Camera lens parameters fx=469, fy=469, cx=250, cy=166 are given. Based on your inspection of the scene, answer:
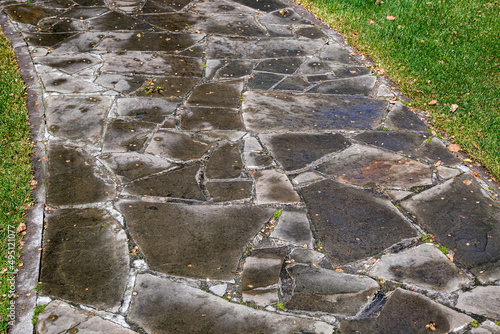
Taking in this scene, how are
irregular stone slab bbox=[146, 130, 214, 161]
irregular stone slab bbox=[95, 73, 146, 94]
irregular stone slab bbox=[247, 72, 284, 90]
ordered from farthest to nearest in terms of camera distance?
irregular stone slab bbox=[247, 72, 284, 90] → irregular stone slab bbox=[95, 73, 146, 94] → irregular stone slab bbox=[146, 130, 214, 161]

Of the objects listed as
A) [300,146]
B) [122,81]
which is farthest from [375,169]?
[122,81]

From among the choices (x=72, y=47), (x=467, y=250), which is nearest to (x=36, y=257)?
(x=467, y=250)

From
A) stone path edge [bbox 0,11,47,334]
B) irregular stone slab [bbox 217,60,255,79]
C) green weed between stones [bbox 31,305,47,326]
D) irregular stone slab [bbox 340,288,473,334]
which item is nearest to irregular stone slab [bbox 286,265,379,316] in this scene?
irregular stone slab [bbox 340,288,473,334]

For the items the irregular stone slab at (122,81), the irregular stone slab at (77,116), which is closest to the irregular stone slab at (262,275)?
the irregular stone slab at (77,116)

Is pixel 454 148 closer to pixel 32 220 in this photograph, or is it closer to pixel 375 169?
pixel 375 169

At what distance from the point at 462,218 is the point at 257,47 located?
12.1 feet

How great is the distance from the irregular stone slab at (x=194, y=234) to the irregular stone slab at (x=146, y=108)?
4.47 ft

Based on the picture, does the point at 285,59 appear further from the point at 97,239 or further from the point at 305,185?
the point at 97,239

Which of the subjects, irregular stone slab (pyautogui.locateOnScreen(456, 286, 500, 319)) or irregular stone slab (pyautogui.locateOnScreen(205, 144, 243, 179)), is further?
irregular stone slab (pyautogui.locateOnScreen(205, 144, 243, 179))

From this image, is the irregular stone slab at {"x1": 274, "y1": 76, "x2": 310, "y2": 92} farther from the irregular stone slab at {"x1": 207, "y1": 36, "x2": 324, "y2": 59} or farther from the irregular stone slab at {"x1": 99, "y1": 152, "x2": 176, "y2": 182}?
the irregular stone slab at {"x1": 99, "y1": 152, "x2": 176, "y2": 182}

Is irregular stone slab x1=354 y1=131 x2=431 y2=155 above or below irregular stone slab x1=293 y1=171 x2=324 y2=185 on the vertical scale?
above

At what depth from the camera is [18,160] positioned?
3982 millimetres

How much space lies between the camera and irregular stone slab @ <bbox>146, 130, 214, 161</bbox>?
4.17m

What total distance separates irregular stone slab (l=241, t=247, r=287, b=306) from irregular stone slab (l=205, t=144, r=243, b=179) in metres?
0.94
